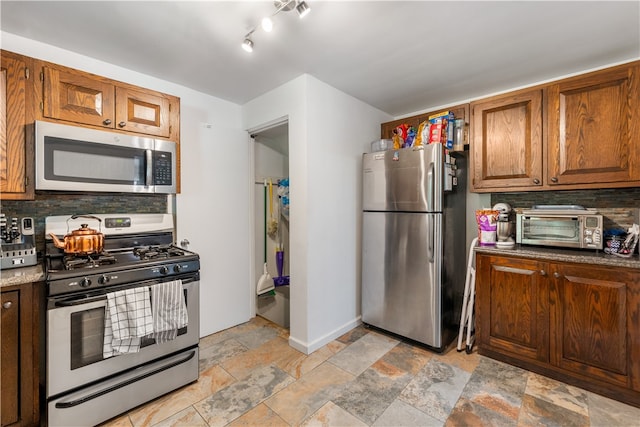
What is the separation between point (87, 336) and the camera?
155 cm

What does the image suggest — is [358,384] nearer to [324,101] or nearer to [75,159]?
[324,101]

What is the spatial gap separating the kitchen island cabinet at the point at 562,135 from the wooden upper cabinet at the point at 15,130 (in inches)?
126

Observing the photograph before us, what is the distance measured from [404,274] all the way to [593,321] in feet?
4.09

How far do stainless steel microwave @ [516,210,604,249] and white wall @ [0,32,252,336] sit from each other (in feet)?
8.37

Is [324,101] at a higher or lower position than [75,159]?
higher

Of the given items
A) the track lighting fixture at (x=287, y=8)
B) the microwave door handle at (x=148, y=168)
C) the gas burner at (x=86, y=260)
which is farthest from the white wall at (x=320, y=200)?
the gas burner at (x=86, y=260)

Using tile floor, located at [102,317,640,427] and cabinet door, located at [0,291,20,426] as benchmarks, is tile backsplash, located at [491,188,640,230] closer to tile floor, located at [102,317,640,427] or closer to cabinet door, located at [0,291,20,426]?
tile floor, located at [102,317,640,427]

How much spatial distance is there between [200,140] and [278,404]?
2.24 metres

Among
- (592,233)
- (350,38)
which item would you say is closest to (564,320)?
(592,233)

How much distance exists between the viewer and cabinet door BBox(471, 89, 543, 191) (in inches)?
86.6

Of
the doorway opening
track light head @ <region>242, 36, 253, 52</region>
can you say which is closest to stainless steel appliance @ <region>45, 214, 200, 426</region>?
the doorway opening

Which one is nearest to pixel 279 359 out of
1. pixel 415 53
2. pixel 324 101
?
pixel 324 101

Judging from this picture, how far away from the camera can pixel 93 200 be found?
82.4 inches

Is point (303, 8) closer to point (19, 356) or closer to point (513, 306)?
point (19, 356)
